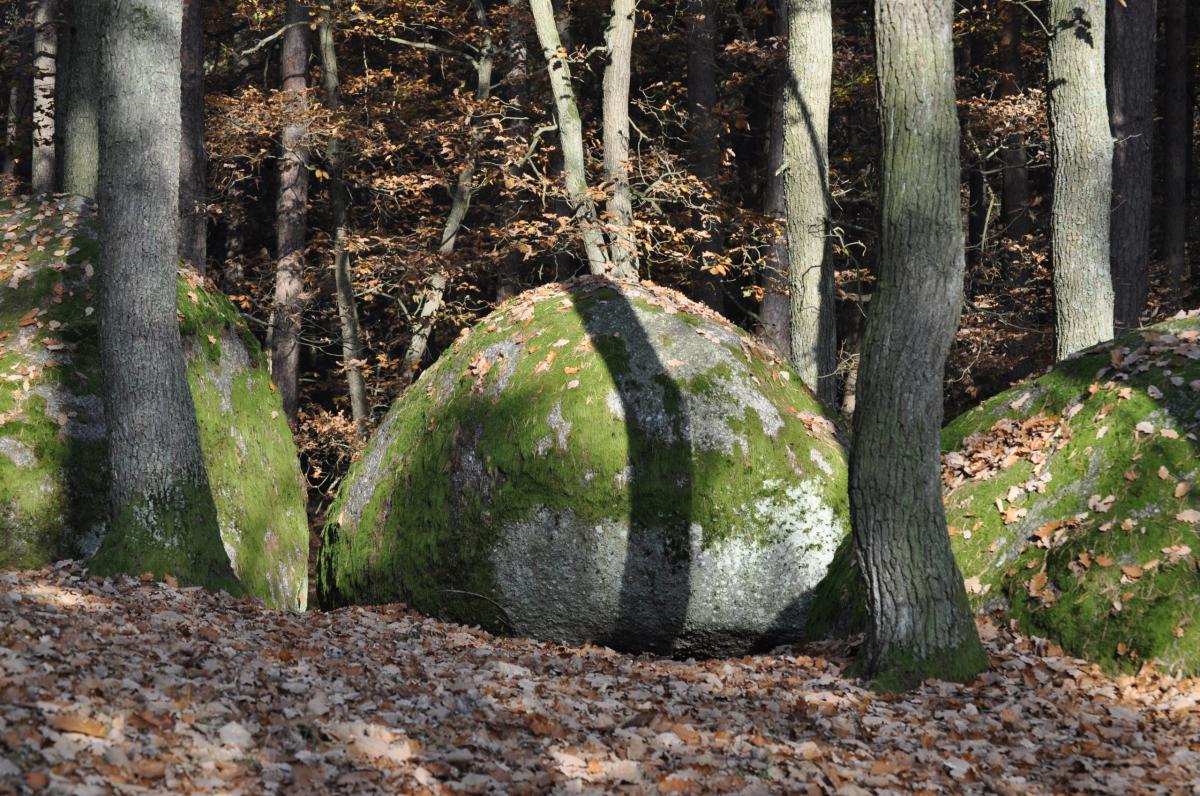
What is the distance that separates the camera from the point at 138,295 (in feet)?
24.6

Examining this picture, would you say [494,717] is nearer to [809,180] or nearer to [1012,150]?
[809,180]

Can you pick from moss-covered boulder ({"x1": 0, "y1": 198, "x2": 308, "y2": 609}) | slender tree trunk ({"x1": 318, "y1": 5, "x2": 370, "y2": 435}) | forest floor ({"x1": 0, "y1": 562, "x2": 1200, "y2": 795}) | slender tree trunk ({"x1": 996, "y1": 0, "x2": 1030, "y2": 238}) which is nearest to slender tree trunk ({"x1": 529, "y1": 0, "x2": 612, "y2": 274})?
moss-covered boulder ({"x1": 0, "y1": 198, "x2": 308, "y2": 609})

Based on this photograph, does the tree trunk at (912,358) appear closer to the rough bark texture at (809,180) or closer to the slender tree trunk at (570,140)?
the rough bark texture at (809,180)

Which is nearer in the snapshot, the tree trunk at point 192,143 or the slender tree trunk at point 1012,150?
the tree trunk at point 192,143

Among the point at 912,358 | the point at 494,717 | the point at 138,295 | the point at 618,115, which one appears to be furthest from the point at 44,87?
the point at 912,358

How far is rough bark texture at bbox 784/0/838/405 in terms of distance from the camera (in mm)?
10945

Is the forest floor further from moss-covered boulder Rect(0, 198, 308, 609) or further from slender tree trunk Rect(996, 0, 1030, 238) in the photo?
slender tree trunk Rect(996, 0, 1030, 238)

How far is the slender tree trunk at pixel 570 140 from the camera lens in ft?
40.8

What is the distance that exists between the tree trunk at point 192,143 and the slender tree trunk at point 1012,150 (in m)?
11.8

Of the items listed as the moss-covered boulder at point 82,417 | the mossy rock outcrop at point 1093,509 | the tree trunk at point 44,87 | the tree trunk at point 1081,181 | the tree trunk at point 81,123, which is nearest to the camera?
the mossy rock outcrop at point 1093,509

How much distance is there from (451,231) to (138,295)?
8.83 meters

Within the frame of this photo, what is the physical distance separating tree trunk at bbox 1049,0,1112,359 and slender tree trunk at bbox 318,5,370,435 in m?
9.51

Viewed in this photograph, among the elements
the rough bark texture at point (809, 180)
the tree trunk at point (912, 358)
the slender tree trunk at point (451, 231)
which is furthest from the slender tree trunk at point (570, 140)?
the tree trunk at point (912, 358)

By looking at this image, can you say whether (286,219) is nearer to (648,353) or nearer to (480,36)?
(480,36)
